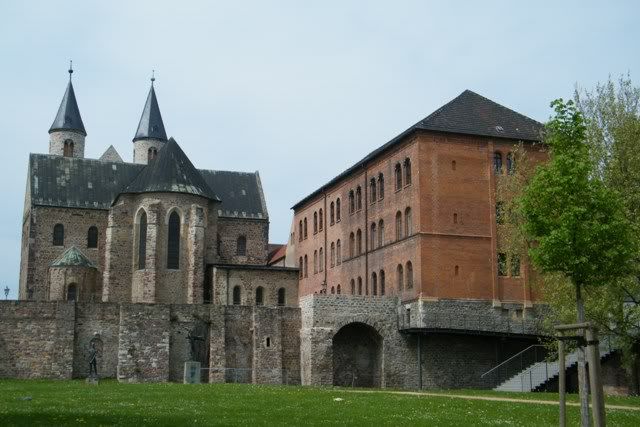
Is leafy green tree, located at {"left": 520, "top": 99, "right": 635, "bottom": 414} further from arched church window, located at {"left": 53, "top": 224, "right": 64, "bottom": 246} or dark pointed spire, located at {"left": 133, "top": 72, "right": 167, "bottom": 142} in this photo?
dark pointed spire, located at {"left": 133, "top": 72, "right": 167, "bottom": 142}

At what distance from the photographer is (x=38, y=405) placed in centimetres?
2530

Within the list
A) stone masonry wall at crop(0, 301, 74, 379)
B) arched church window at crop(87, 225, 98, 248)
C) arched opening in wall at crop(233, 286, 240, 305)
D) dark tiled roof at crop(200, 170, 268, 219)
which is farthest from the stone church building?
arched church window at crop(87, 225, 98, 248)

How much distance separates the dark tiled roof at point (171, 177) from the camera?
59.7 metres

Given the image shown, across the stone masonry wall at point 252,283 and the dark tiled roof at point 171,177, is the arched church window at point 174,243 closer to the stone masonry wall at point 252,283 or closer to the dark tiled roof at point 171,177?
the dark tiled roof at point 171,177

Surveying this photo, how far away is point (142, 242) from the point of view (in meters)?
60.0

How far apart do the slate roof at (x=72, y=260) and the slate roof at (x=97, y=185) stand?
5765 millimetres

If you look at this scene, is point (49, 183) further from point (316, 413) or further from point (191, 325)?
point (316, 413)

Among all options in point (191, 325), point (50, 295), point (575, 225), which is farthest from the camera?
point (50, 295)

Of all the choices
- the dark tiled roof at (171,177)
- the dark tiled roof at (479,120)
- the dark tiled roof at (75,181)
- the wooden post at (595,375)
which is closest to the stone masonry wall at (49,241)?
the dark tiled roof at (75,181)

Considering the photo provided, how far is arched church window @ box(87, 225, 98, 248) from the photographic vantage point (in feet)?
217

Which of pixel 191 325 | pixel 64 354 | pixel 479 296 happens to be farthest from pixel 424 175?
pixel 64 354

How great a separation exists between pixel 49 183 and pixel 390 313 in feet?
99.7

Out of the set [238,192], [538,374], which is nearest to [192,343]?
[538,374]

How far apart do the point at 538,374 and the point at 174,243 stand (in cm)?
2615
